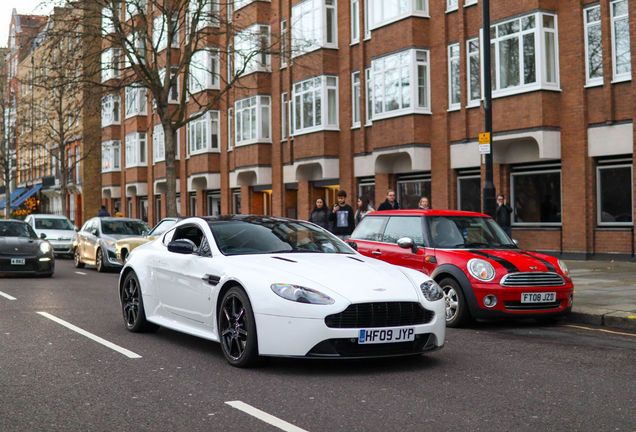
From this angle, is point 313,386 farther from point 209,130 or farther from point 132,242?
point 209,130

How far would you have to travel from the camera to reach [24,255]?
58.0 ft

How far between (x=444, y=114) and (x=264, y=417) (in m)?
19.8

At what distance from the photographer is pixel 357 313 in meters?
6.37

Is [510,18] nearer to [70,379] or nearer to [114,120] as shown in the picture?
[70,379]

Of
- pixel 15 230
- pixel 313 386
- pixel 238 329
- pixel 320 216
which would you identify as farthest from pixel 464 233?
pixel 15 230

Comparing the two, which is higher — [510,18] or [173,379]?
[510,18]

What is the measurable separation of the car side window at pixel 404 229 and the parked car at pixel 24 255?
9552mm

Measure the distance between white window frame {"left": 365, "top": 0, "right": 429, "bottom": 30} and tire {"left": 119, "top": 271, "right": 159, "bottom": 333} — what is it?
1743 centimetres

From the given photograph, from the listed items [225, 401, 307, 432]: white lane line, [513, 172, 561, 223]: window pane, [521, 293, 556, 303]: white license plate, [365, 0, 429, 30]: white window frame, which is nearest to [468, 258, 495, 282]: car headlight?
[521, 293, 556, 303]: white license plate

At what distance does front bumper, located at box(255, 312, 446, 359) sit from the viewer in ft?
20.7

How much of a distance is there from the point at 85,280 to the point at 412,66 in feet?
39.9

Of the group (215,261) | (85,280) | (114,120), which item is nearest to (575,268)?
(85,280)

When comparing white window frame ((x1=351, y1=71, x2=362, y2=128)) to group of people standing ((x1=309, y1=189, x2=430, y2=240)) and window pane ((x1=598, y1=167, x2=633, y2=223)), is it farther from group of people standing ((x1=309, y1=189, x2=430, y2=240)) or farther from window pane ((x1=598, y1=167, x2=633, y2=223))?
group of people standing ((x1=309, y1=189, x2=430, y2=240))

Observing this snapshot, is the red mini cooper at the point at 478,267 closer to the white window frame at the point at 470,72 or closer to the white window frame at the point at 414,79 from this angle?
the white window frame at the point at 470,72
